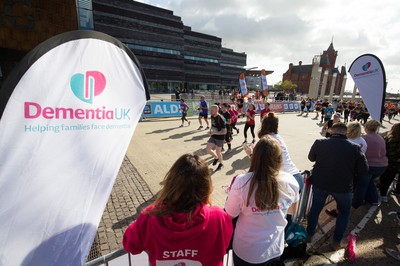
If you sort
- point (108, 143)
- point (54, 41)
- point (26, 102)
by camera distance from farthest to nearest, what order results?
point (108, 143), point (54, 41), point (26, 102)

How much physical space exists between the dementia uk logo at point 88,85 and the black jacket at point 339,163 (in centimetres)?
303

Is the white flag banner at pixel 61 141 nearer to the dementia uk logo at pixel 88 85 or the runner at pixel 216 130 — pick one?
the dementia uk logo at pixel 88 85

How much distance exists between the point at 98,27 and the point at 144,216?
5459 centimetres

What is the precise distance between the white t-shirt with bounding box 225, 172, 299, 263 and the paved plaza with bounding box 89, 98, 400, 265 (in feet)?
5.92

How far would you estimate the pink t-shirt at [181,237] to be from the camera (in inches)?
55.9

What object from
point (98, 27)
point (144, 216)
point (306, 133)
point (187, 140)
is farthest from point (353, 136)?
→ point (98, 27)

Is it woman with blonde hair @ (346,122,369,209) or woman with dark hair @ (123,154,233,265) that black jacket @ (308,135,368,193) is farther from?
woman with dark hair @ (123,154,233,265)

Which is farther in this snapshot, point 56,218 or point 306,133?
point 306,133

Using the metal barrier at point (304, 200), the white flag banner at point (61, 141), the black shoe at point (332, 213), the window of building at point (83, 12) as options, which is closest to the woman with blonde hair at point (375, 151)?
the black shoe at point (332, 213)

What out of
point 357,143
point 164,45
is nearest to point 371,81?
point 357,143

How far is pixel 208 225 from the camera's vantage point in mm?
1527

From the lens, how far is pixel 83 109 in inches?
56.6

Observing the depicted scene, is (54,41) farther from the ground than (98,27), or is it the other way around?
(98,27)

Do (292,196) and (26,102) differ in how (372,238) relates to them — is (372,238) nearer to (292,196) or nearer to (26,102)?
(292,196)
